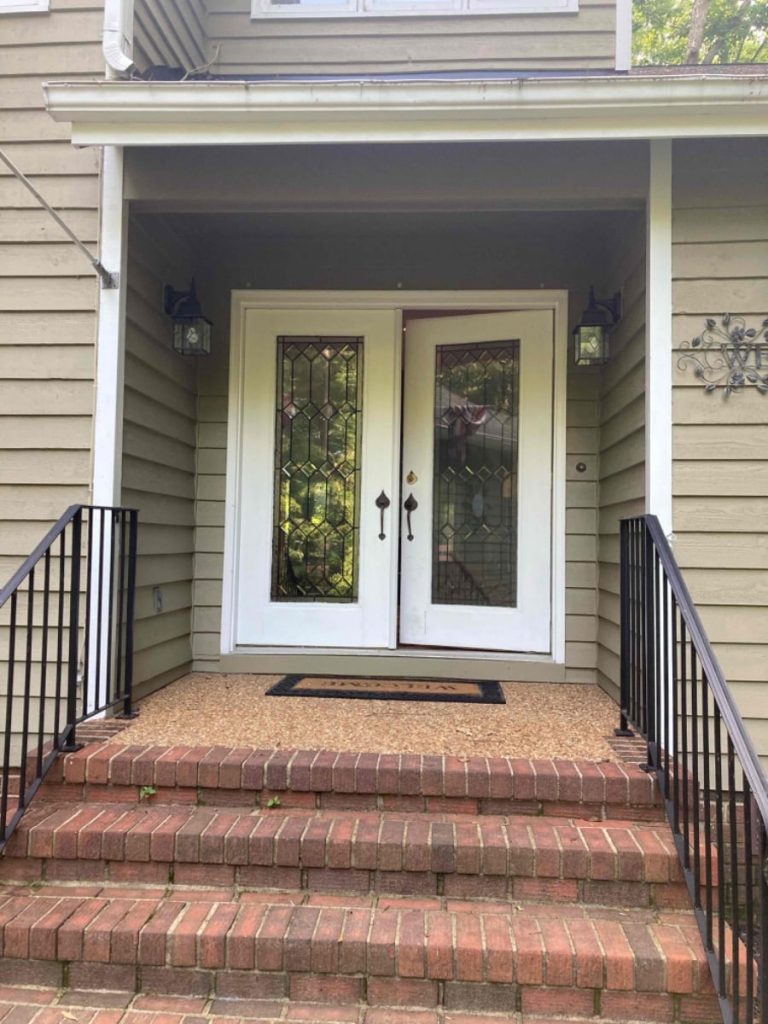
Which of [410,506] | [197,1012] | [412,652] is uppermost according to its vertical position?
[410,506]

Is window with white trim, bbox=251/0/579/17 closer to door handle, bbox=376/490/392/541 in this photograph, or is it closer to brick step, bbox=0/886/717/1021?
door handle, bbox=376/490/392/541

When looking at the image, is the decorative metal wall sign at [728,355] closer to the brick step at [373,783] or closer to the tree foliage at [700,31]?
the brick step at [373,783]

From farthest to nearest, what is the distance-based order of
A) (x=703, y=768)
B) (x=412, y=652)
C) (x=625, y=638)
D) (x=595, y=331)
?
(x=412, y=652), (x=595, y=331), (x=625, y=638), (x=703, y=768)

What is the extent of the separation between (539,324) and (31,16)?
8.57ft

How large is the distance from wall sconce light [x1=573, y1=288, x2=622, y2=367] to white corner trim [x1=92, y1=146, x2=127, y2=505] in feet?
6.75

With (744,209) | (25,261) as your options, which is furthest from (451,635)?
(25,261)

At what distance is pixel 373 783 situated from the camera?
2.14 meters

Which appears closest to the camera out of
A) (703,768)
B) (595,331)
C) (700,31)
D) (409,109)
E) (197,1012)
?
(197,1012)

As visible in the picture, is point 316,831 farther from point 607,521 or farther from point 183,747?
point 607,521

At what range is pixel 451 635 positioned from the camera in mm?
3562

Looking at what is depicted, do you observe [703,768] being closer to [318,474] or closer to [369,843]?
[369,843]

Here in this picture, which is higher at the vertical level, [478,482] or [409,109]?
[409,109]

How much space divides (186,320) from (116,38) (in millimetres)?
1123

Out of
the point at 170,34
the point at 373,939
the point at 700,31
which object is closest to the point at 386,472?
the point at 373,939
